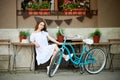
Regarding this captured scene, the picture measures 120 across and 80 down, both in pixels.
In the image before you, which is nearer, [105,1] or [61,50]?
[61,50]

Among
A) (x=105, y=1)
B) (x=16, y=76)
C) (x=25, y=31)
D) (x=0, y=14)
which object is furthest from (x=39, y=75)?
(x=105, y=1)

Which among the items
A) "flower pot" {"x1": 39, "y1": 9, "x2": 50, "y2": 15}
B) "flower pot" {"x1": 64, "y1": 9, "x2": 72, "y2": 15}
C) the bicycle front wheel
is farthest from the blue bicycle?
"flower pot" {"x1": 39, "y1": 9, "x2": 50, "y2": 15}

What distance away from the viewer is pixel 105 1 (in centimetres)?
1151

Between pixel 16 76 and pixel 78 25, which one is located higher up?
pixel 78 25

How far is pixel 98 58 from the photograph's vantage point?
11461 millimetres

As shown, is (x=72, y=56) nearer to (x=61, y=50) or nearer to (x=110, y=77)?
(x=61, y=50)

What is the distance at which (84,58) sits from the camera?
1080 cm

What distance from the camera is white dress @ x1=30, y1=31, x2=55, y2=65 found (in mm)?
10547

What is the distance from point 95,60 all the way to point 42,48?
5.32 ft

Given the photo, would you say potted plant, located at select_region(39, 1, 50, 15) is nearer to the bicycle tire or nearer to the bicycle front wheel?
the bicycle tire

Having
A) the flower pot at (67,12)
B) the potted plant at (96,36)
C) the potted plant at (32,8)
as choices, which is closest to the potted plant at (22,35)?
the potted plant at (32,8)

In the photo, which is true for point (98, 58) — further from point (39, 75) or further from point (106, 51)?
A: point (39, 75)

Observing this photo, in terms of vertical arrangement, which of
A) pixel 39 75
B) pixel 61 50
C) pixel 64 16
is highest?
pixel 64 16

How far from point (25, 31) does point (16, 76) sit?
4.84 ft
